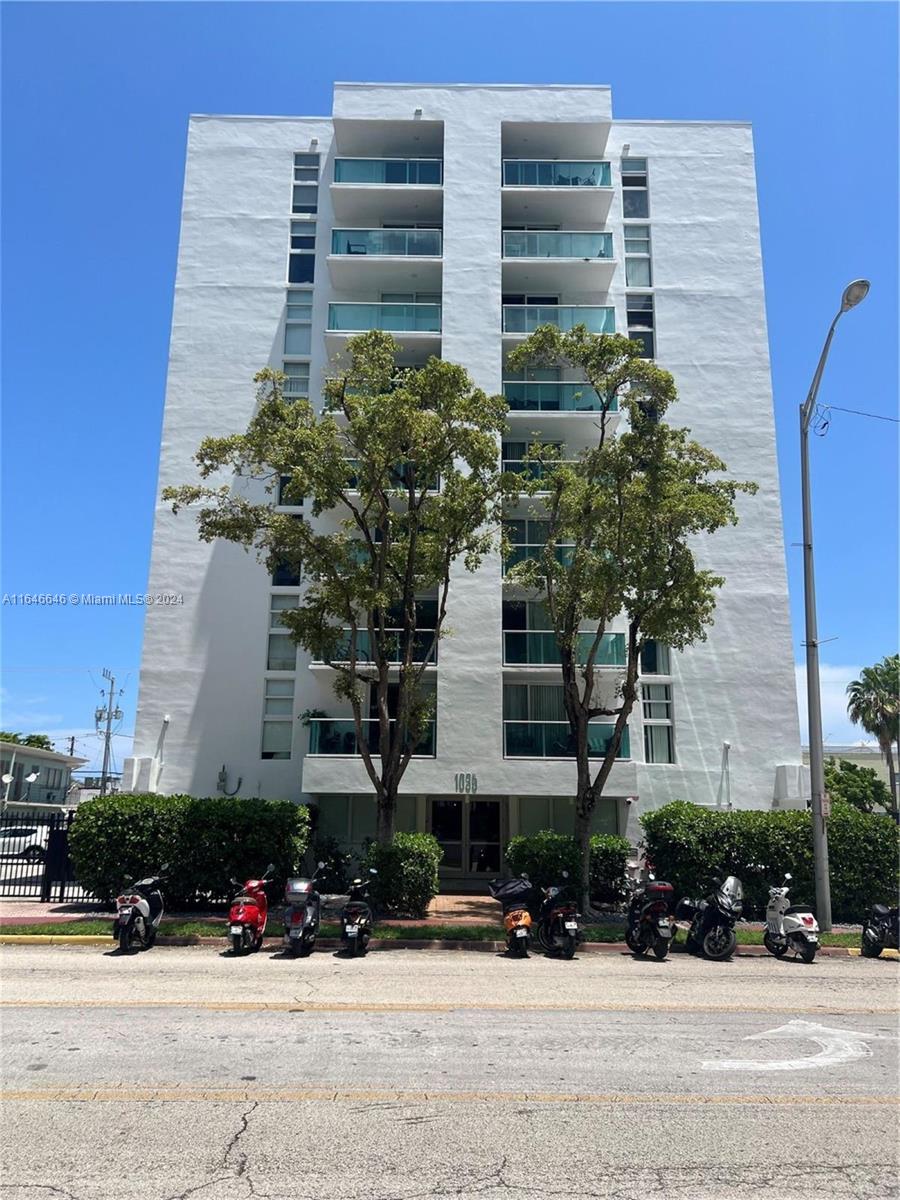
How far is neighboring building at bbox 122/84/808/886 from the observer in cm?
2227

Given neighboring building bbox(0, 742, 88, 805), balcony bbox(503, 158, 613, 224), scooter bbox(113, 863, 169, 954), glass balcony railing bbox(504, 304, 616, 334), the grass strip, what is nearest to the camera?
scooter bbox(113, 863, 169, 954)

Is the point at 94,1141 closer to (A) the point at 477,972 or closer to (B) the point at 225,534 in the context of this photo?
(A) the point at 477,972

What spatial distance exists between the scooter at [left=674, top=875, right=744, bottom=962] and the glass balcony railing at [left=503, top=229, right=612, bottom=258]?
61.3 feet

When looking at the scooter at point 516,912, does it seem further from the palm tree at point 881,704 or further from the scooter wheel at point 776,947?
the palm tree at point 881,704

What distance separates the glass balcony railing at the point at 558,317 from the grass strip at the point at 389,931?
1635 cm

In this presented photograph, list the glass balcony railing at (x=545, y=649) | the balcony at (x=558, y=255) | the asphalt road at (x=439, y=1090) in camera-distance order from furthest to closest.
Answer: the balcony at (x=558, y=255)
the glass balcony railing at (x=545, y=649)
the asphalt road at (x=439, y=1090)

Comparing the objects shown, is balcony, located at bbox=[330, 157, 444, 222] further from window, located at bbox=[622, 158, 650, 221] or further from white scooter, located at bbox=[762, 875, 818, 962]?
white scooter, located at bbox=[762, 875, 818, 962]

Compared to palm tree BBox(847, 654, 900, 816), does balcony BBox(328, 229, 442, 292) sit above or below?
above

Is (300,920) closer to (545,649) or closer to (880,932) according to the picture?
(880,932)

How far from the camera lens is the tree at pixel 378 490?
16266mm

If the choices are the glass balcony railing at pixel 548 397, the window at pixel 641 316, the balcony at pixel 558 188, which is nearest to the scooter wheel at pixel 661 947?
the glass balcony railing at pixel 548 397

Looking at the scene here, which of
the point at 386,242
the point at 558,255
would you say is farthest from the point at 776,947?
the point at 386,242

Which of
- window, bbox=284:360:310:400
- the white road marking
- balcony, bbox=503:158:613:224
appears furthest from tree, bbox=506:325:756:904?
balcony, bbox=503:158:613:224

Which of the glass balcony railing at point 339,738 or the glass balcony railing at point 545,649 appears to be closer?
the glass balcony railing at point 339,738
